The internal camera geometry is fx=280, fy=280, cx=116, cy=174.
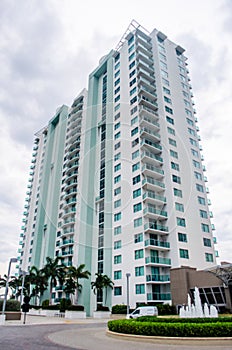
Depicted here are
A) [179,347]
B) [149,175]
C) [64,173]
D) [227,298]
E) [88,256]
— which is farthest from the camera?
[64,173]

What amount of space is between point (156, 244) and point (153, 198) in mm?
6466

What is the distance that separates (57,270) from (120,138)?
2423 cm

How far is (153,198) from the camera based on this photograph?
40344 millimetres

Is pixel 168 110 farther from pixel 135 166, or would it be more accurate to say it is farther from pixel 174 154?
pixel 135 166

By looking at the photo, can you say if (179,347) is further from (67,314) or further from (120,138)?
(120,138)

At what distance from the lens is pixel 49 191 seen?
66375 mm

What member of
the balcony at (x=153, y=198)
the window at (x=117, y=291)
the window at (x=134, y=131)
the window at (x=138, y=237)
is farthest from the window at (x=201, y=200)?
the window at (x=117, y=291)

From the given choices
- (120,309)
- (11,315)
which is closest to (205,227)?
(120,309)

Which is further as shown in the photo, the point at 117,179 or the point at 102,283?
the point at 117,179

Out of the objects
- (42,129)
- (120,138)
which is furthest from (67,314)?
(42,129)

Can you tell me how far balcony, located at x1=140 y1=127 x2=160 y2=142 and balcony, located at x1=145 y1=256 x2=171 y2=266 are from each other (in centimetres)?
1896

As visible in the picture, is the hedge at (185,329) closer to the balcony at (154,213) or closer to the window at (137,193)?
the balcony at (154,213)

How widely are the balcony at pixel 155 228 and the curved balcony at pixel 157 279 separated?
18.9 feet

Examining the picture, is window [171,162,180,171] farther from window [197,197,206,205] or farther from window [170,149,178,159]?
window [197,197,206,205]
